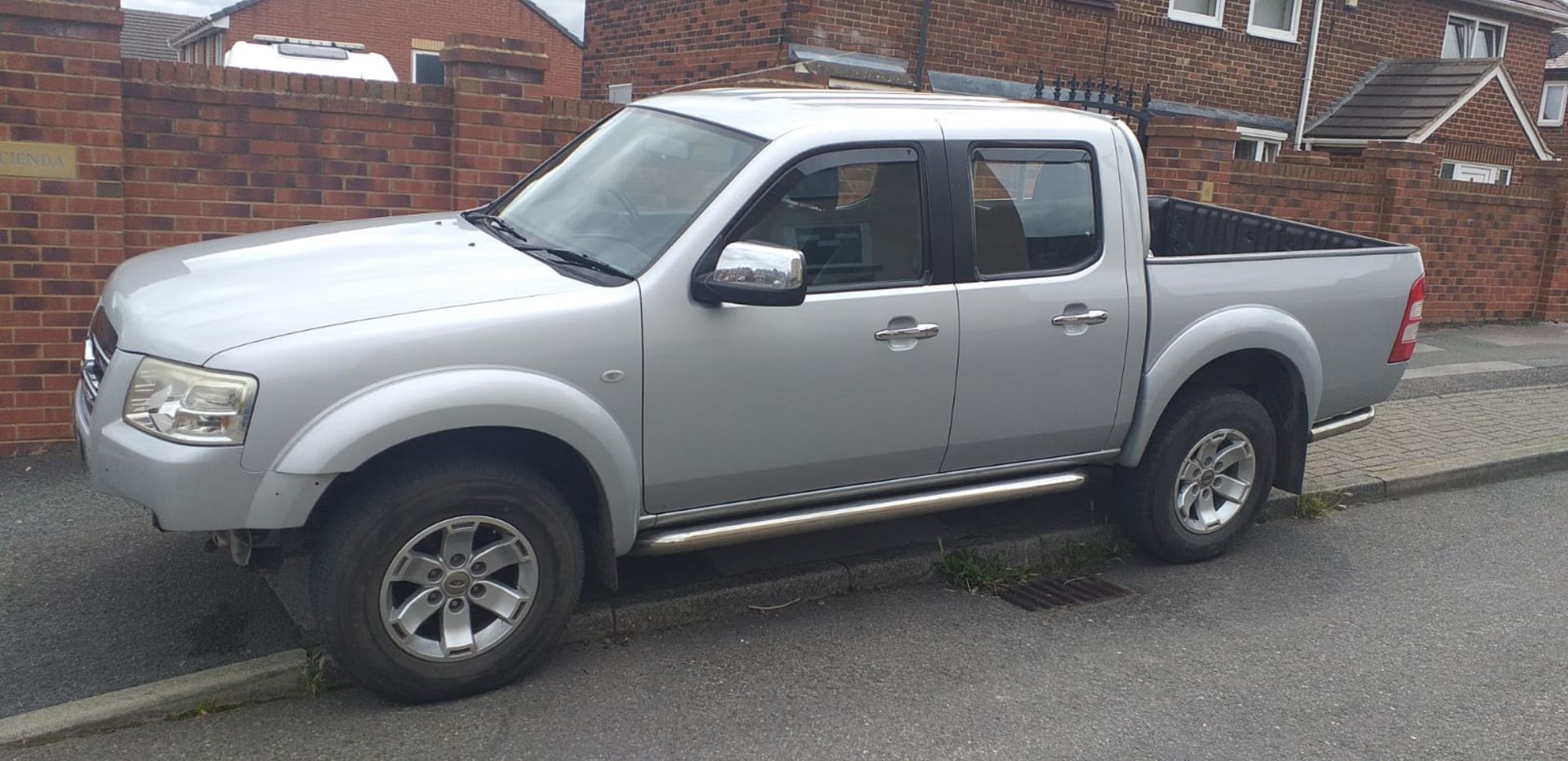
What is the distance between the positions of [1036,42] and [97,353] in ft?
39.9

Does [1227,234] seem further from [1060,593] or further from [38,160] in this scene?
[38,160]

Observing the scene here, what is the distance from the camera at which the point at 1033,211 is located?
500 centimetres

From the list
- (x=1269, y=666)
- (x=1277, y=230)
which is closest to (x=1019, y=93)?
A: (x=1277, y=230)

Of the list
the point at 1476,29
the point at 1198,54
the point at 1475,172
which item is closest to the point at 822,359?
the point at 1198,54

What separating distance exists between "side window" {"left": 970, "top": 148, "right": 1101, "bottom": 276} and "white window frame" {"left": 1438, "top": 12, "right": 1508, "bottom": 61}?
18.1 meters

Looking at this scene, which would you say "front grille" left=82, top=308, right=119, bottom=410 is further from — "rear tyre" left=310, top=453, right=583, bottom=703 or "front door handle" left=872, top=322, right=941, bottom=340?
"front door handle" left=872, top=322, right=941, bottom=340

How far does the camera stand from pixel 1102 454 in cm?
533

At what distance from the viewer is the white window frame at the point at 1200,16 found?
1619cm

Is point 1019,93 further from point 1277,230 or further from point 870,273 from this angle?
point 870,273

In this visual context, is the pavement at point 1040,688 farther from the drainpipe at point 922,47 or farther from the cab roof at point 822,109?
the drainpipe at point 922,47

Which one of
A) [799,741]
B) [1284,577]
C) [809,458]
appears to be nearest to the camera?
[799,741]

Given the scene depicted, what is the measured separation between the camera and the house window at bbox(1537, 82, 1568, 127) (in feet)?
122

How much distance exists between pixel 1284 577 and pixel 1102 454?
1.09m

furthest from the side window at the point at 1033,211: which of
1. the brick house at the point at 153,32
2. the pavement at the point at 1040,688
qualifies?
the brick house at the point at 153,32
